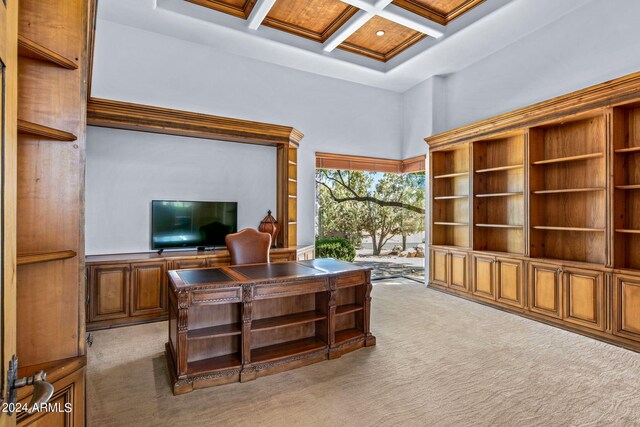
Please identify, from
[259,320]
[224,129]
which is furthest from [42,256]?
[224,129]

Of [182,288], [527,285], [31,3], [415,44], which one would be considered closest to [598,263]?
[527,285]

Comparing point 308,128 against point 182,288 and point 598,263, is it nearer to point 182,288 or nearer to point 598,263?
point 182,288

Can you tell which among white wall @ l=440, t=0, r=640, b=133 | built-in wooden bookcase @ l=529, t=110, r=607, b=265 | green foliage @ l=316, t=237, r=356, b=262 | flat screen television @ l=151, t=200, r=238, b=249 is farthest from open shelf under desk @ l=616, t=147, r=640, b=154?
flat screen television @ l=151, t=200, r=238, b=249

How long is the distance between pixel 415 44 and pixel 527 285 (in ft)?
12.6

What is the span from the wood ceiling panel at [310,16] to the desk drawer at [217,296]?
379 cm

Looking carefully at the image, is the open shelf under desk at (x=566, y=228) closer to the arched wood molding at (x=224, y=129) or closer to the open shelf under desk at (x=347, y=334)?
the open shelf under desk at (x=347, y=334)

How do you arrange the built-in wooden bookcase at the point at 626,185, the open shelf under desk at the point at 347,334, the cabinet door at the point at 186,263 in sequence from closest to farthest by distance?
the open shelf under desk at the point at 347,334, the built-in wooden bookcase at the point at 626,185, the cabinet door at the point at 186,263

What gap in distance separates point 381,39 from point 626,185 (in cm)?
375

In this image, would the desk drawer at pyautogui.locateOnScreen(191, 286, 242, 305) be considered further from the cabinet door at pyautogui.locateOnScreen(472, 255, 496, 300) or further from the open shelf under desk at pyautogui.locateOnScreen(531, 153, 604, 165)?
the open shelf under desk at pyautogui.locateOnScreen(531, 153, 604, 165)

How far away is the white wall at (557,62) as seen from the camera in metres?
3.63

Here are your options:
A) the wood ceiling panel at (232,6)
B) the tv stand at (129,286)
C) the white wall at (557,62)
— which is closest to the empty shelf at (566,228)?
the white wall at (557,62)

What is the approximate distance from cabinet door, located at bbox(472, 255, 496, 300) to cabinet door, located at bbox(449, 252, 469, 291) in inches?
6.6

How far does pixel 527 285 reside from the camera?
407 cm

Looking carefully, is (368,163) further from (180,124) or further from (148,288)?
(148,288)
